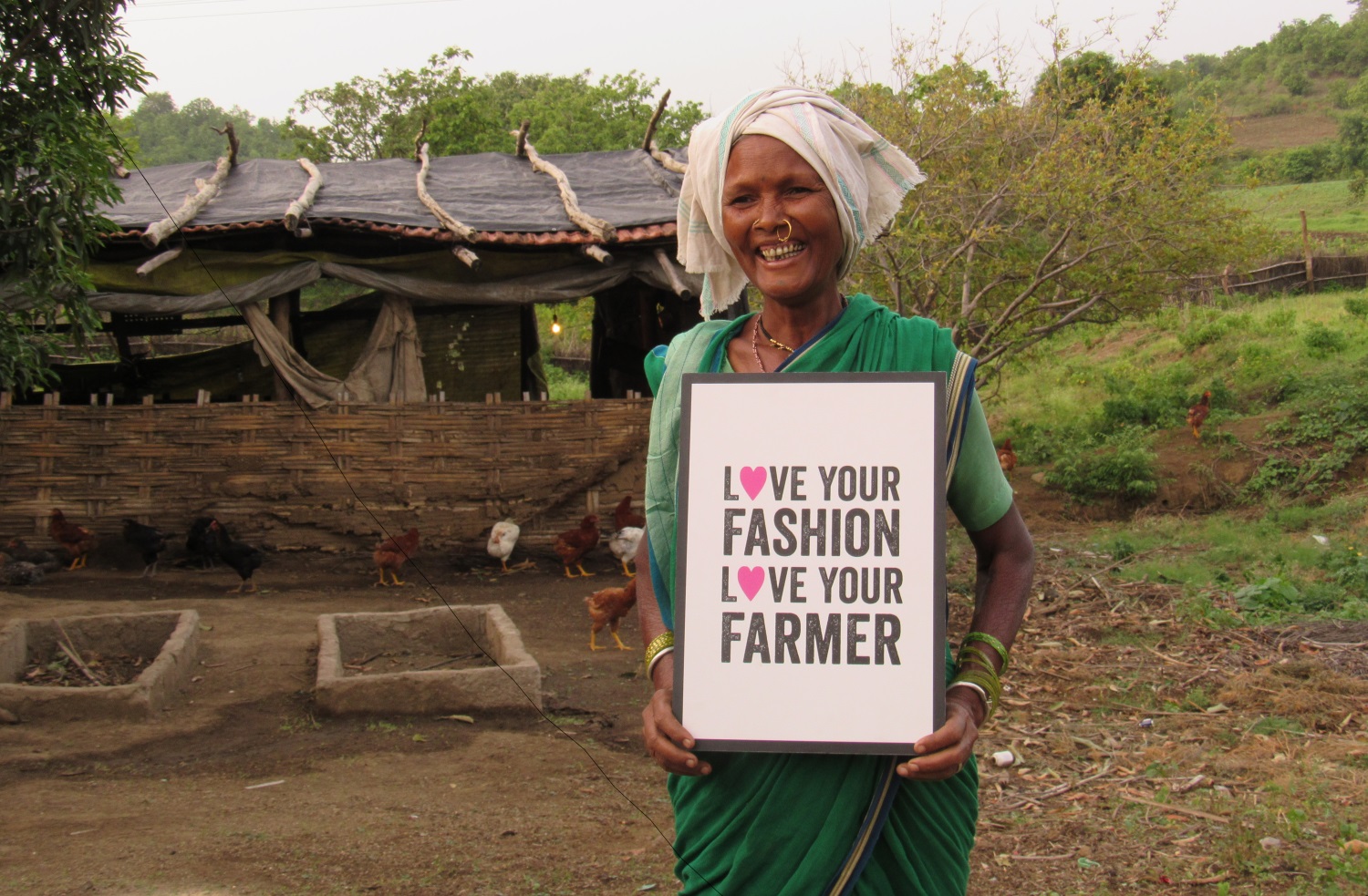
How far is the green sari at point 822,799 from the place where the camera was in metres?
1.59

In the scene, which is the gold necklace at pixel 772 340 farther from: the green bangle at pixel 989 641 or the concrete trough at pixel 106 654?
the concrete trough at pixel 106 654

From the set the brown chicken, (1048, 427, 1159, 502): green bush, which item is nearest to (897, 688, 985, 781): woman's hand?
the brown chicken

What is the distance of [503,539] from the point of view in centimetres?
1000

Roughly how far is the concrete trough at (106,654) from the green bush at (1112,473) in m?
10.1

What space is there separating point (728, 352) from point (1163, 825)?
3.75 metres

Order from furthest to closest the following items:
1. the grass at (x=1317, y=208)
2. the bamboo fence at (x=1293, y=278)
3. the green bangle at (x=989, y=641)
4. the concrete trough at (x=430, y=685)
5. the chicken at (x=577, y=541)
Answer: the grass at (x=1317, y=208) → the bamboo fence at (x=1293, y=278) → the chicken at (x=577, y=541) → the concrete trough at (x=430, y=685) → the green bangle at (x=989, y=641)

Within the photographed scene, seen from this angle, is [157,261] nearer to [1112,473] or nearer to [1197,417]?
[1112,473]

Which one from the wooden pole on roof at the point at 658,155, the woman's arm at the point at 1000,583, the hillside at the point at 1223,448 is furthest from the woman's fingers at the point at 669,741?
the wooden pole on roof at the point at 658,155

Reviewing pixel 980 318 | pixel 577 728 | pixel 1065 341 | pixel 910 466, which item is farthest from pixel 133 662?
pixel 1065 341

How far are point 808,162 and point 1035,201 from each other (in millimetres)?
9729

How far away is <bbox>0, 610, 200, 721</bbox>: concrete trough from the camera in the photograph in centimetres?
564

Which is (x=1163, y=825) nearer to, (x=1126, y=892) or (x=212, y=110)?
(x=1126, y=892)

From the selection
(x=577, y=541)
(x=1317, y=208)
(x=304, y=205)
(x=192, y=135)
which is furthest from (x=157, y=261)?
(x=192, y=135)

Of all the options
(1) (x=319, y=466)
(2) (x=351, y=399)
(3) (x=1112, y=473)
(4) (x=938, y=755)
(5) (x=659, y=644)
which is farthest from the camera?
(3) (x=1112, y=473)
